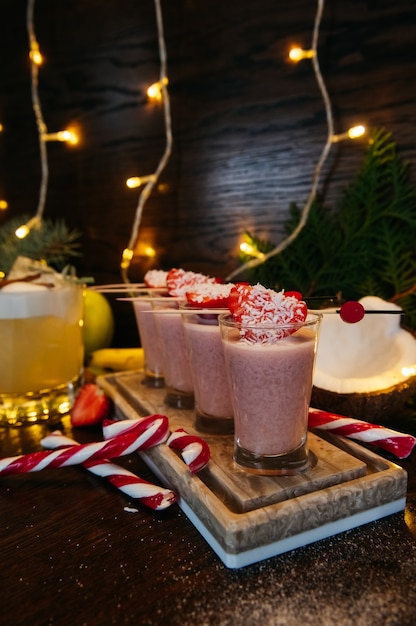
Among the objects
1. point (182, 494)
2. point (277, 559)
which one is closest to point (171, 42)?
point (182, 494)

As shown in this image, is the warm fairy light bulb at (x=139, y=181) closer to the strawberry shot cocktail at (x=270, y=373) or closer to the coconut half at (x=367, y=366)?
the coconut half at (x=367, y=366)

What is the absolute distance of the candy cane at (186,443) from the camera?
90 cm

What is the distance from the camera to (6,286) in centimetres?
136

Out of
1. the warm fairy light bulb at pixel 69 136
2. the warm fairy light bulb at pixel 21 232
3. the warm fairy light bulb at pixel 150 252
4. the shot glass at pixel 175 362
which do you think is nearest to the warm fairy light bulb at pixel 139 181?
the warm fairy light bulb at pixel 150 252

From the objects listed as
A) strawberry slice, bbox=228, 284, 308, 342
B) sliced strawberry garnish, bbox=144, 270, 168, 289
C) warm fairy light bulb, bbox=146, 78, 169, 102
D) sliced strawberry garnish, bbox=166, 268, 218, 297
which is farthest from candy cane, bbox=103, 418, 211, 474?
warm fairy light bulb, bbox=146, 78, 169, 102

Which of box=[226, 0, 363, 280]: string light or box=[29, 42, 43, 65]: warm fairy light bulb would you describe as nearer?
box=[226, 0, 363, 280]: string light

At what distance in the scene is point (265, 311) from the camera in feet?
2.78

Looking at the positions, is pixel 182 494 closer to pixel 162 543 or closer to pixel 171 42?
pixel 162 543

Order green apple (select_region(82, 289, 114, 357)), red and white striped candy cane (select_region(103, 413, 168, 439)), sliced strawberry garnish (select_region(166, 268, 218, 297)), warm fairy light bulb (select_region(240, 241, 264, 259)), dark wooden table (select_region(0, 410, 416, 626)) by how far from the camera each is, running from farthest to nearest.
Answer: green apple (select_region(82, 289, 114, 357))
warm fairy light bulb (select_region(240, 241, 264, 259))
sliced strawberry garnish (select_region(166, 268, 218, 297))
red and white striped candy cane (select_region(103, 413, 168, 439))
dark wooden table (select_region(0, 410, 416, 626))

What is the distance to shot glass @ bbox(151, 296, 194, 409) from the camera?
1251 millimetres

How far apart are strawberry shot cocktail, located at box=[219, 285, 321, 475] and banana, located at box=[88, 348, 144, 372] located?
0.93 metres

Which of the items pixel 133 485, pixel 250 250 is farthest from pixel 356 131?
pixel 133 485

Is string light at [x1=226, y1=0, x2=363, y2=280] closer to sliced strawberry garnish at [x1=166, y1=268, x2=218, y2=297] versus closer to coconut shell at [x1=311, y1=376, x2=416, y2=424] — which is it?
sliced strawberry garnish at [x1=166, y1=268, x2=218, y2=297]

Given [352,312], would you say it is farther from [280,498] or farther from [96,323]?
[96,323]
